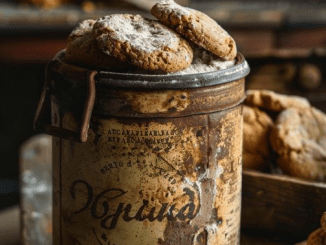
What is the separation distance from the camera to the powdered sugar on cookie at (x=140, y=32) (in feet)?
3.56

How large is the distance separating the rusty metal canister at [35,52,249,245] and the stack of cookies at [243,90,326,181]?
0.95 ft

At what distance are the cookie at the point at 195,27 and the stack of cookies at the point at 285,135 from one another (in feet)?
1.29

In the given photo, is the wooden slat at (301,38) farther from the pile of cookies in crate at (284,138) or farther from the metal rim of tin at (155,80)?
the metal rim of tin at (155,80)

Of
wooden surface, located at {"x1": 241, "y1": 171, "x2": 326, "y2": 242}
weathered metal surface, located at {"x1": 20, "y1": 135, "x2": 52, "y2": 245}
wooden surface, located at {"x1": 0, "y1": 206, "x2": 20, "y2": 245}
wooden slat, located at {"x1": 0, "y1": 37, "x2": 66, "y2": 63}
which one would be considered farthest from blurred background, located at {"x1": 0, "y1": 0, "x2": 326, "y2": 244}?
wooden surface, located at {"x1": 241, "y1": 171, "x2": 326, "y2": 242}

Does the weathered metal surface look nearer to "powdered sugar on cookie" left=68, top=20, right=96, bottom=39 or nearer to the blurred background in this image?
"powdered sugar on cookie" left=68, top=20, right=96, bottom=39

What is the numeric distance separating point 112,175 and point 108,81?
18cm

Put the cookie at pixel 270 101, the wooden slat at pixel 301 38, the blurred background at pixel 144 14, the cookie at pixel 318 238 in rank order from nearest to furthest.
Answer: the cookie at pixel 318 238 → the cookie at pixel 270 101 → the blurred background at pixel 144 14 → the wooden slat at pixel 301 38

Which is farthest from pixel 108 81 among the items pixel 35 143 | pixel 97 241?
pixel 35 143

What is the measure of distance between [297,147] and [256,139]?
4.4 inches

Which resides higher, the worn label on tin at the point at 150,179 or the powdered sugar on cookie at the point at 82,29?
the powdered sugar on cookie at the point at 82,29

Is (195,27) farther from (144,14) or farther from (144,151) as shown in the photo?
(144,14)

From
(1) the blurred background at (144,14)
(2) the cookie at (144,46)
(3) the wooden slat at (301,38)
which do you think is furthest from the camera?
(3) the wooden slat at (301,38)

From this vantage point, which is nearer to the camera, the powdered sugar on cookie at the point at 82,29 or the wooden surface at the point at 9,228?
the powdered sugar on cookie at the point at 82,29

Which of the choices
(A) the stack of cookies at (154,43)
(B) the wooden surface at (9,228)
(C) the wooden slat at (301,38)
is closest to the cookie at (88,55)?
(A) the stack of cookies at (154,43)
